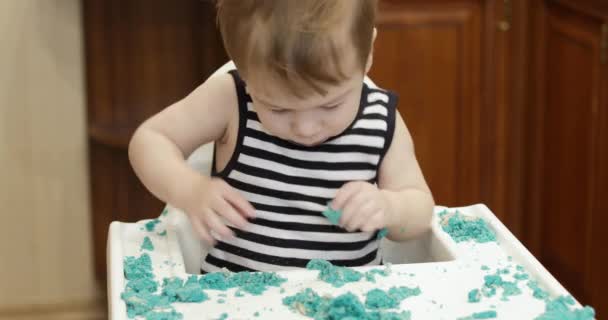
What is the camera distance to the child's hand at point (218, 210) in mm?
983

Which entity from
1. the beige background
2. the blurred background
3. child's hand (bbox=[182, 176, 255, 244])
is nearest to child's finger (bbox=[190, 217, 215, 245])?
child's hand (bbox=[182, 176, 255, 244])

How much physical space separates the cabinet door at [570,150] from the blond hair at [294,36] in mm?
1012

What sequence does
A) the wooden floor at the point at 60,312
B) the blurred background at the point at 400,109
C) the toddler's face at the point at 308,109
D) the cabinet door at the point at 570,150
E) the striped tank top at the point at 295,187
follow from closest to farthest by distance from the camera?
the toddler's face at the point at 308,109 → the striped tank top at the point at 295,187 → the cabinet door at the point at 570,150 → the blurred background at the point at 400,109 → the wooden floor at the point at 60,312

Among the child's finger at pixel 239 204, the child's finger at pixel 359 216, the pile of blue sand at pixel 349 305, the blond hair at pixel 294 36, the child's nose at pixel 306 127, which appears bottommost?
the pile of blue sand at pixel 349 305

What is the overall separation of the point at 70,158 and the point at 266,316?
1.37m

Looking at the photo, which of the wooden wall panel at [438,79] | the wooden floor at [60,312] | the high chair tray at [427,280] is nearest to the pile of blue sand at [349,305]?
the high chair tray at [427,280]

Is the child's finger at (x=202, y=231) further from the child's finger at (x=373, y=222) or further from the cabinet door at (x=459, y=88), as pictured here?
the cabinet door at (x=459, y=88)

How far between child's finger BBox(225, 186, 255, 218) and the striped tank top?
0.13 meters

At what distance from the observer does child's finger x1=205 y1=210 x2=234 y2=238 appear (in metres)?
0.98

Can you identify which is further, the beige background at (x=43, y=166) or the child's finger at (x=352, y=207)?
the beige background at (x=43, y=166)

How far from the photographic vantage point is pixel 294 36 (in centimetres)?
92

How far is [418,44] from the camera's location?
208 centimetres

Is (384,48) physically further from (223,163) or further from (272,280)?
(272,280)

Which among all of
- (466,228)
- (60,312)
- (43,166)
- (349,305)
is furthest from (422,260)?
(60,312)
